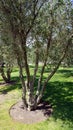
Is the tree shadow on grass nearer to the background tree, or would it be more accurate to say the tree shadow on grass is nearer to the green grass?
the green grass

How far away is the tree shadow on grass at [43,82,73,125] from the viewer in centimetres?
1320

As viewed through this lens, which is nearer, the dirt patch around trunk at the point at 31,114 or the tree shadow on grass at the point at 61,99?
the dirt patch around trunk at the point at 31,114

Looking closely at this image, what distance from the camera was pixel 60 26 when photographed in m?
12.5

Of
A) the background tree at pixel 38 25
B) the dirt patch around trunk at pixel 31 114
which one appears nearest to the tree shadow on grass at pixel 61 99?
the dirt patch around trunk at pixel 31 114

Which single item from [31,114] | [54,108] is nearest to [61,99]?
[54,108]

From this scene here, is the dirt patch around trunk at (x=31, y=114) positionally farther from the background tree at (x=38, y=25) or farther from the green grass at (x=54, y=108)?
the background tree at (x=38, y=25)

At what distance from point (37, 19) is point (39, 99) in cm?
579

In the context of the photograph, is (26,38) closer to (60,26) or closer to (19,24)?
(19,24)

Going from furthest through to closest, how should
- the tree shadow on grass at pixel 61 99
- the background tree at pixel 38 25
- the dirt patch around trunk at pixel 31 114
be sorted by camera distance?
1. the tree shadow on grass at pixel 61 99
2. the dirt patch around trunk at pixel 31 114
3. the background tree at pixel 38 25

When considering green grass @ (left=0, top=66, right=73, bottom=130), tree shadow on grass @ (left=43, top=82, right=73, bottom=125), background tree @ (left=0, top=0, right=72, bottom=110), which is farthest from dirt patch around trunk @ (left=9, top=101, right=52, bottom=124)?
background tree @ (left=0, top=0, right=72, bottom=110)

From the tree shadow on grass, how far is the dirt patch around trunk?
58cm

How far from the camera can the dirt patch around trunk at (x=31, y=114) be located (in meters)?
12.9

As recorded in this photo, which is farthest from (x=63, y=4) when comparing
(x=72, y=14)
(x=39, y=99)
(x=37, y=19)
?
(x=39, y=99)

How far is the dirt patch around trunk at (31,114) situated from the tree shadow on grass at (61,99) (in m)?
0.58
